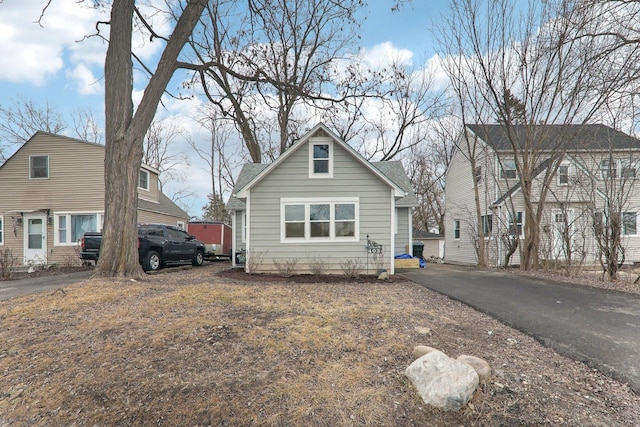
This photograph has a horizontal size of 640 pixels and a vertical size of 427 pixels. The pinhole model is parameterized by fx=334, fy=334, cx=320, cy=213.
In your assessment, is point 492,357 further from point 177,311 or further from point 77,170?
point 77,170

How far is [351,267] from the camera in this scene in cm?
1076

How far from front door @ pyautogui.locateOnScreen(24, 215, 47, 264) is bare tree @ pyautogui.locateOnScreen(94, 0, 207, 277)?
9380mm

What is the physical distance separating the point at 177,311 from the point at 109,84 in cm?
701

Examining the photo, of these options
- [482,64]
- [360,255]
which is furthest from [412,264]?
[482,64]

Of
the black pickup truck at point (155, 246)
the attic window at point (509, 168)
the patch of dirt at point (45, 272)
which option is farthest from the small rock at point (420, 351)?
the attic window at point (509, 168)

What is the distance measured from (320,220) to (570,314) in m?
6.90

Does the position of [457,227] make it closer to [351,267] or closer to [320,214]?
[351,267]

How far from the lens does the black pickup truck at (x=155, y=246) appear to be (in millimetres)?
11648

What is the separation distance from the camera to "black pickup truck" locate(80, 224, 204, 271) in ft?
38.2

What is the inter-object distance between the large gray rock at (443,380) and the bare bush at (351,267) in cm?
→ 704

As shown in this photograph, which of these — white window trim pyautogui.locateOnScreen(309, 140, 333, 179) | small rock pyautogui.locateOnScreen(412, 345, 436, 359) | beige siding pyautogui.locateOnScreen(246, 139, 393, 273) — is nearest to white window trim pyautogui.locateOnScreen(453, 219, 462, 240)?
beige siding pyautogui.locateOnScreen(246, 139, 393, 273)

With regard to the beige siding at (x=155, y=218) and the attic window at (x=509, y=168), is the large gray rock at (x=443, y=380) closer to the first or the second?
the attic window at (x=509, y=168)

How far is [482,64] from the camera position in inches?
443

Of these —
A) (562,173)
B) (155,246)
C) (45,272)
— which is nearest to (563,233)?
(562,173)
